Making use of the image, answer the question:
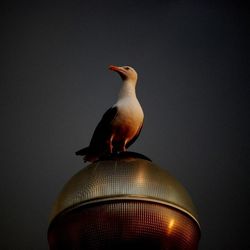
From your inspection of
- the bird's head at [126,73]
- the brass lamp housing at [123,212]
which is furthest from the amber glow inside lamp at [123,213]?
the bird's head at [126,73]

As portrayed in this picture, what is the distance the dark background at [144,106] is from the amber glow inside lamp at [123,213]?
0.81 meters

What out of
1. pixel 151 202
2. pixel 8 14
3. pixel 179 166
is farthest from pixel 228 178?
pixel 8 14

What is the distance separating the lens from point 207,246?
1928 millimetres

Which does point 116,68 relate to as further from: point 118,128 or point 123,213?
point 123,213

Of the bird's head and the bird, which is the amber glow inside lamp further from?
the bird's head

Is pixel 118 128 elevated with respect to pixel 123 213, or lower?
elevated

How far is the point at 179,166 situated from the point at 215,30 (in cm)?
63

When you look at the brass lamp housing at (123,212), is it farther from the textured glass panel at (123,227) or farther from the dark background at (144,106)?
the dark background at (144,106)

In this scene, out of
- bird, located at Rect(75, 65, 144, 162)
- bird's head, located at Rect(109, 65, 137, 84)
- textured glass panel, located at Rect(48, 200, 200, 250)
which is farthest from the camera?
bird's head, located at Rect(109, 65, 137, 84)

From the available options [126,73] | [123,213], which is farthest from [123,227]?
[126,73]

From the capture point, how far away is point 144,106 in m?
2.01

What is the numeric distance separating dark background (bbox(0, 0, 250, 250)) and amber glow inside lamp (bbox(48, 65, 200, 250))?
2.67 ft

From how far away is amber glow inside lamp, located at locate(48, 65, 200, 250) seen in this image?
3.53 ft

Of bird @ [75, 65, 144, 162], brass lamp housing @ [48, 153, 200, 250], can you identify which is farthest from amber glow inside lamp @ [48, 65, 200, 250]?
bird @ [75, 65, 144, 162]
